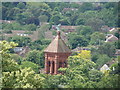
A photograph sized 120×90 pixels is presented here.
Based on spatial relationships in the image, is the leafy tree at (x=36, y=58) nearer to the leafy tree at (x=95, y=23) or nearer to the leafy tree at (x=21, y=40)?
the leafy tree at (x=21, y=40)

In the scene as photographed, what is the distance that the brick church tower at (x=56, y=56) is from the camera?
29.8 m

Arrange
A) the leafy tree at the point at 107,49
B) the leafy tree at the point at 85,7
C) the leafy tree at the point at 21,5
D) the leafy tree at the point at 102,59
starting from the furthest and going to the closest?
the leafy tree at the point at 85,7, the leafy tree at the point at 21,5, the leafy tree at the point at 107,49, the leafy tree at the point at 102,59

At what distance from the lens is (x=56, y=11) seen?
8231 centimetres

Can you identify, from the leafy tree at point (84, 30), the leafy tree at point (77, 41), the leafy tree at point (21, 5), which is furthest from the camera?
the leafy tree at point (21, 5)

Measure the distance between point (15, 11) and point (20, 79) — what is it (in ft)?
202

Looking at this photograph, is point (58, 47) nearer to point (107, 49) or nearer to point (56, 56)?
point (56, 56)

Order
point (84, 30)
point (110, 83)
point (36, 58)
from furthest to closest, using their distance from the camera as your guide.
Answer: point (84, 30)
point (36, 58)
point (110, 83)

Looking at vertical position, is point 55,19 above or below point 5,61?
below

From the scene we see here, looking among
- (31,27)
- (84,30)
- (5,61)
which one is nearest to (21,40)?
(84,30)

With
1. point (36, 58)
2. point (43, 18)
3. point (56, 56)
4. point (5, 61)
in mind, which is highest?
point (5, 61)

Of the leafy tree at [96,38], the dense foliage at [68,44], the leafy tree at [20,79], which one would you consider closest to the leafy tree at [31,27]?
the dense foliage at [68,44]

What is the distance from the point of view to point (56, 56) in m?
30.4

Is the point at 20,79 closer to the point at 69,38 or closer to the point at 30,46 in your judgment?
the point at 30,46

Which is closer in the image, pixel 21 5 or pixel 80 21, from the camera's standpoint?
pixel 80 21
